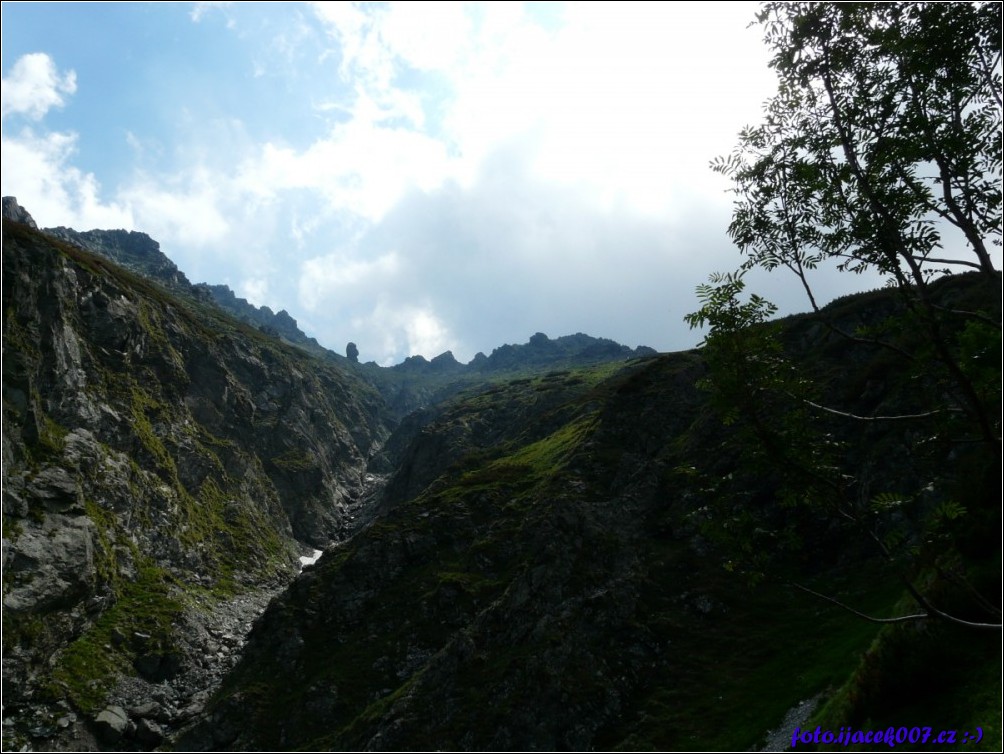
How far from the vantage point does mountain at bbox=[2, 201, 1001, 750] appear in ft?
109

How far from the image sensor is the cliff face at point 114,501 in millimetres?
85750

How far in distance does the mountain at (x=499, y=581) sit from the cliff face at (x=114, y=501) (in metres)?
0.53

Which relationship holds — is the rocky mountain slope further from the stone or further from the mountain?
the stone

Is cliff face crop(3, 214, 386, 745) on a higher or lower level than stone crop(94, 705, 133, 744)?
higher

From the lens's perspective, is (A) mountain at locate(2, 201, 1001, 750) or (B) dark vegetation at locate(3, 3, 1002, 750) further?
(A) mountain at locate(2, 201, 1001, 750)

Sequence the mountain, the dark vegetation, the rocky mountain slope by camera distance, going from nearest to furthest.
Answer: the dark vegetation < the mountain < the rocky mountain slope

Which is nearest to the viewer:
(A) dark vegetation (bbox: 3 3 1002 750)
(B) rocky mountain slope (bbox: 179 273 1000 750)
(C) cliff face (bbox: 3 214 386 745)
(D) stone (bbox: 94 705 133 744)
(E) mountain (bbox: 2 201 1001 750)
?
(A) dark vegetation (bbox: 3 3 1002 750)

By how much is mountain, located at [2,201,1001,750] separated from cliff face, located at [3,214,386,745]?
0.53 metres

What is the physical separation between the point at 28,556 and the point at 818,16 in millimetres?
110271

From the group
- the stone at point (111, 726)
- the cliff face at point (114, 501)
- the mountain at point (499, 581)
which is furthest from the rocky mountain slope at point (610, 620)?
the cliff face at point (114, 501)

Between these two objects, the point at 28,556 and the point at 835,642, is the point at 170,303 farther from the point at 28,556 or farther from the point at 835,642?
the point at 835,642

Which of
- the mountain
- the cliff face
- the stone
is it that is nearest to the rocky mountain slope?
the mountain

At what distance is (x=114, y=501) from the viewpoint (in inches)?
4547

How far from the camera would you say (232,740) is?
71875 mm
